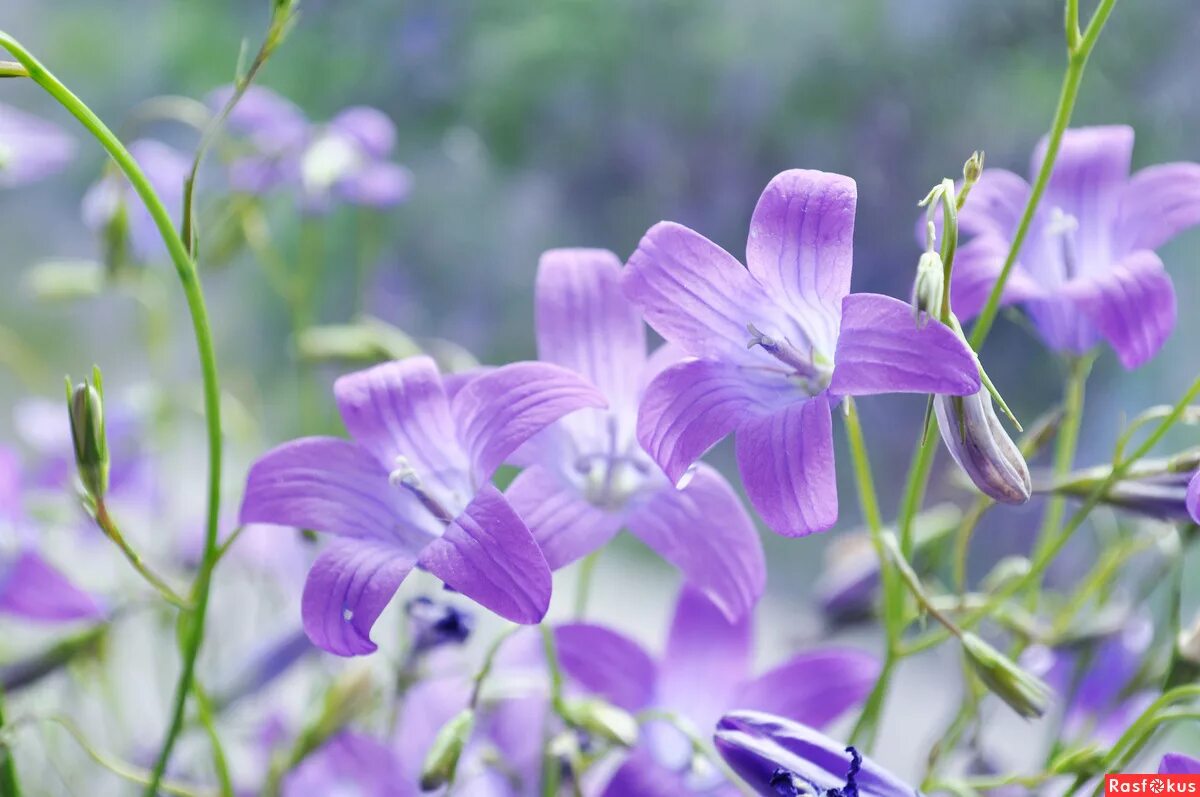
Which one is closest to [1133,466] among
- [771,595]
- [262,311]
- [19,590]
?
[19,590]

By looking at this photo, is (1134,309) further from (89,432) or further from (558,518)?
(89,432)

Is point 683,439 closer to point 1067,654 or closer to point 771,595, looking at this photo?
point 1067,654

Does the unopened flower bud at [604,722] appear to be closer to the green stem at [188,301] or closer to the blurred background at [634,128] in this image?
the green stem at [188,301]

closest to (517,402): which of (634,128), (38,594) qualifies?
(38,594)

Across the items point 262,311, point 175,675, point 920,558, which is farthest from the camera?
point 262,311

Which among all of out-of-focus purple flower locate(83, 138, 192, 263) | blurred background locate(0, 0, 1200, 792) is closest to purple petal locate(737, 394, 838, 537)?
out-of-focus purple flower locate(83, 138, 192, 263)

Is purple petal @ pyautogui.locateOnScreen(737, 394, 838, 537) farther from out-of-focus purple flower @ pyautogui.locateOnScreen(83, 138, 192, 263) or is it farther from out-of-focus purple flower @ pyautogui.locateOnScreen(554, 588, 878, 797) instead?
out-of-focus purple flower @ pyautogui.locateOnScreen(83, 138, 192, 263)
